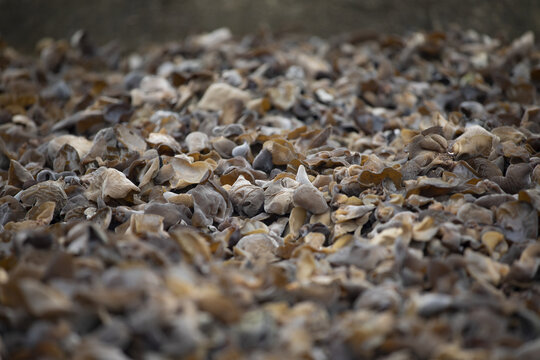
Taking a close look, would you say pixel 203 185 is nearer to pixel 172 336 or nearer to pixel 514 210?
pixel 172 336

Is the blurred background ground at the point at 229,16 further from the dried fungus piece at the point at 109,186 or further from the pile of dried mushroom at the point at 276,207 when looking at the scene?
the dried fungus piece at the point at 109,186

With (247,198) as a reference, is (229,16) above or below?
above

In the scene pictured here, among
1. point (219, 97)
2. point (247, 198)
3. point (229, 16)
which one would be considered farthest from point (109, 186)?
point (229, 16)

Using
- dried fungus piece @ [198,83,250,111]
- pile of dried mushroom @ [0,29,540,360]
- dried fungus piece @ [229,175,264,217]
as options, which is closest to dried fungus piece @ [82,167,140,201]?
pile of dried mushroom @ [0,29,540,360]

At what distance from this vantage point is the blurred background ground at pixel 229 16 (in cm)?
293

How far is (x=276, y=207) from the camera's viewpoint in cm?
124

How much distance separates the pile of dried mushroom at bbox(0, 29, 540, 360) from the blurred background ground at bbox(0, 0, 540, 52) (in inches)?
23.3

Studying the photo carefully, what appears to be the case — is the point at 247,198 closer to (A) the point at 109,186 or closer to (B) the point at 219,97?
(A) the point at 109,186

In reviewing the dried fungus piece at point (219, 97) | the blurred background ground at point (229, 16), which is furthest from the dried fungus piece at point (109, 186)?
the blurred background ground at point (229, 16)

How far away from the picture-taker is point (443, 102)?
193 cm

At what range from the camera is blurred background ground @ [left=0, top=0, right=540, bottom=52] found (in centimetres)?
293

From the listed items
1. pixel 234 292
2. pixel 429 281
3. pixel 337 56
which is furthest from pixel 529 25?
pixel 234 292

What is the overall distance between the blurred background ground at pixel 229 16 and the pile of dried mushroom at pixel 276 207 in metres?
0.59

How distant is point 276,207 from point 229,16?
6.92ft
